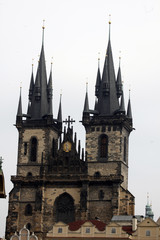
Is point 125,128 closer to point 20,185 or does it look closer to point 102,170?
point 102,170

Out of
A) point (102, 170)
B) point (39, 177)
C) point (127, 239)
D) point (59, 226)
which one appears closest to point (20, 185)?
point (39, 177)

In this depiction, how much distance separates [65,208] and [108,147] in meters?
8.21

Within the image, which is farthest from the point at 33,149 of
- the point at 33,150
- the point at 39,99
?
the point at 39,99

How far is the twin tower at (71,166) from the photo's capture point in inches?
3317

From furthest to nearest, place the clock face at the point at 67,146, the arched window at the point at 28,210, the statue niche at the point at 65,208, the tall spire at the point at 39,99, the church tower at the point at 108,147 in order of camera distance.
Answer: the tall spire at the point at 39,99 → the clock face at the point at 67,146 → the arched window at the point at 28,210 → the statue niche at the point at 65,208 → the church tower at the point at 108,147

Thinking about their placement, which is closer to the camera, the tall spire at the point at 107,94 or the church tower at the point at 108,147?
the church tower at the point at 108,147

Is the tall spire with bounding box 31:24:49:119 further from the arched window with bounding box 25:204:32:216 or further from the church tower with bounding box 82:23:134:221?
the arched window with bounding box 25:204:32:216

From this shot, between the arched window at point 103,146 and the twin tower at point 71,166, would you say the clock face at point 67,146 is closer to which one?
the twin tower at point 71,166

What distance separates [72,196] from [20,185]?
602 cm

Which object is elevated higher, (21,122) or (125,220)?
(21,122)

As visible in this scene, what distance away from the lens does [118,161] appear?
85562 mm

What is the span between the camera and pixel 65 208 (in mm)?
85562

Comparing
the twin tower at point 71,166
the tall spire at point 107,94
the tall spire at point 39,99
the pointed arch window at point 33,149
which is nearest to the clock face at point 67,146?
the twin tower at point 71,166

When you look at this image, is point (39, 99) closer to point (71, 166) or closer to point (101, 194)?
point (71, 166)
